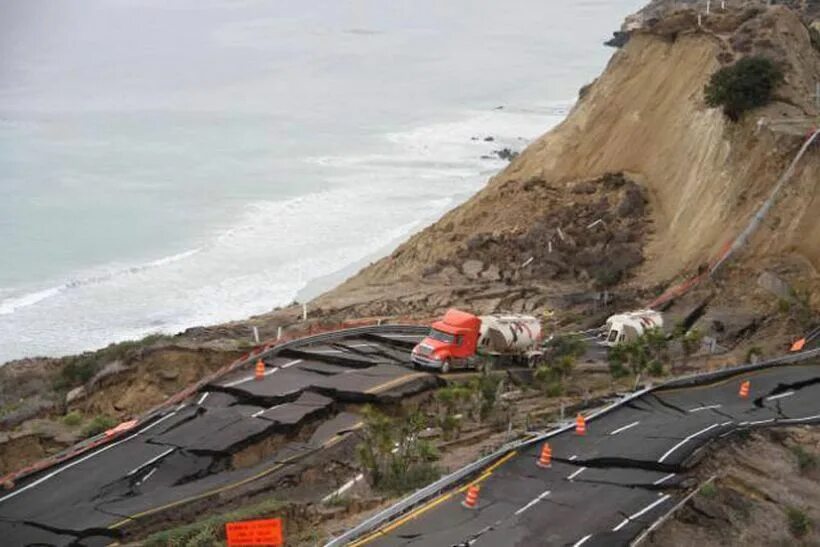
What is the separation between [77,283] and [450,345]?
98.5 ft

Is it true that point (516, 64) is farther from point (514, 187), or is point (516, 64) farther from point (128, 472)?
point (128, 472)

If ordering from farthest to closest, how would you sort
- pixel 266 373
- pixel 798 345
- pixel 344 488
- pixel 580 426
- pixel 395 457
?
pixel 798 345, pixel 266 373, pixel 580 426, pixel 344 488, pixel 395 457

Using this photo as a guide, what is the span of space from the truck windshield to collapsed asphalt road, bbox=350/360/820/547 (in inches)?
200

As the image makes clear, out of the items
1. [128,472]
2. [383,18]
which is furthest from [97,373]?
[383,18]

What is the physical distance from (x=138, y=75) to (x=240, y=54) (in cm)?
2284

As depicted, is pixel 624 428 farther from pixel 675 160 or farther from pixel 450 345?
pixel 675 160

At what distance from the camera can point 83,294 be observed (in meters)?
49.9

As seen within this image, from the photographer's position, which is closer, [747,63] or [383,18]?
[747,63]

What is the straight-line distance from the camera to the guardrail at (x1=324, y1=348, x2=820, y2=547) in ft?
50.8

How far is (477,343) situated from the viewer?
26641 mm

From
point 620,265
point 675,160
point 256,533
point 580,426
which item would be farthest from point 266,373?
point 675,160

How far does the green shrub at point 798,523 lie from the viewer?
16.2m

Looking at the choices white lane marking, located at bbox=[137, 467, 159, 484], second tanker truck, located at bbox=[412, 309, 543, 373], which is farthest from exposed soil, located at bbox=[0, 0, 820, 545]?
white lane marking, located at bbox=[137, 467, 159, 484]

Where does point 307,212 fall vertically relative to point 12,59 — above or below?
below
